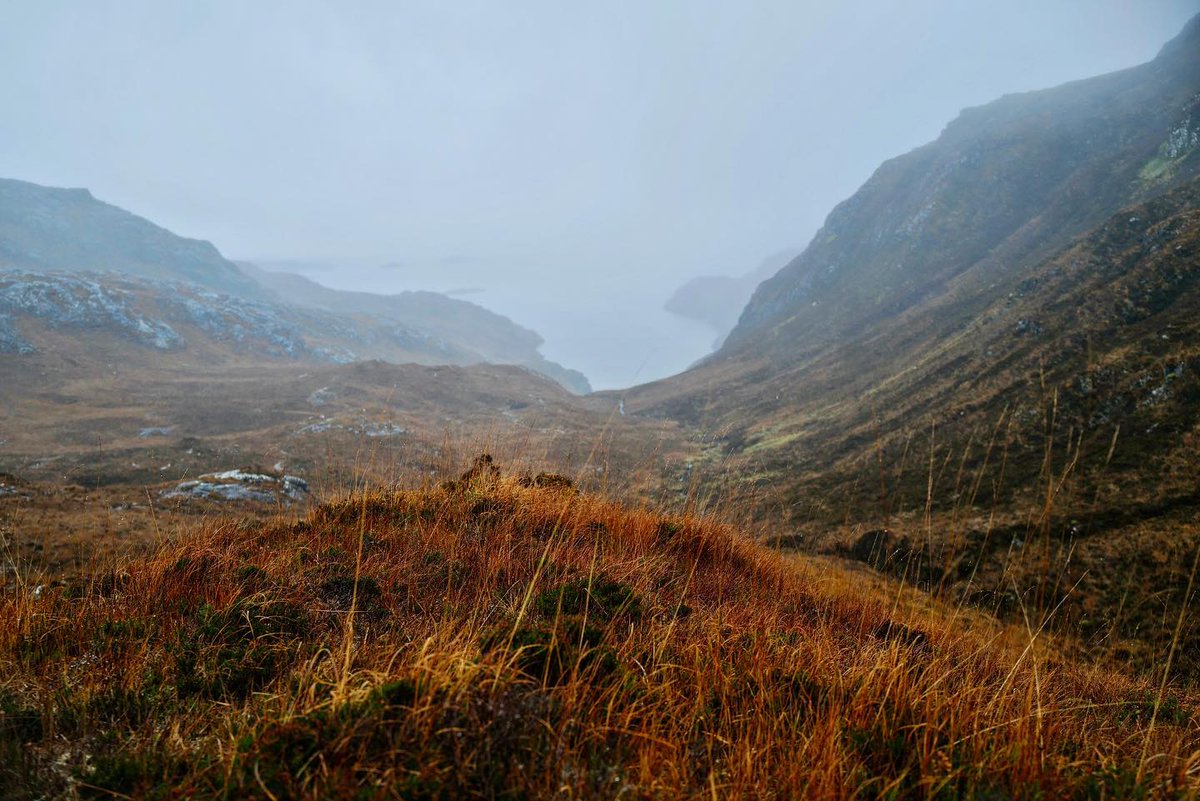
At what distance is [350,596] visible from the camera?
129 inches

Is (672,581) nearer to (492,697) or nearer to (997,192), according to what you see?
(492,697)

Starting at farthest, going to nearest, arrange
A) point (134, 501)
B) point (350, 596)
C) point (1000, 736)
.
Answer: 1. point (134, 501)
2. point (350, 596)
3. point (1000, 736)

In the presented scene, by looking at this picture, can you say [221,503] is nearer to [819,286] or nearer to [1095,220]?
[1095,220]

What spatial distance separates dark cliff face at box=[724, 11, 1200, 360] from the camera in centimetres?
4674

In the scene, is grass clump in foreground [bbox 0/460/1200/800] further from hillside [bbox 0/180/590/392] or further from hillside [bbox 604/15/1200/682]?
hillside [bbox 0/180/590/392]

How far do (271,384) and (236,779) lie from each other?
66.7 m

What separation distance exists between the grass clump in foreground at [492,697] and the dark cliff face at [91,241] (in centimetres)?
16658

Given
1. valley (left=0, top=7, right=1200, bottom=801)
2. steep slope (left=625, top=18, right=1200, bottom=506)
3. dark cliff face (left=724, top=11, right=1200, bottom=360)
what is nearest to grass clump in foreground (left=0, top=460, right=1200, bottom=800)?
valley (left=0, top=7, right=1200, bottom=801)

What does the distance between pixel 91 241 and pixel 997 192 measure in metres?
212

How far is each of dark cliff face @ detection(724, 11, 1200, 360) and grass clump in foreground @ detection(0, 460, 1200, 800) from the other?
2264 inches

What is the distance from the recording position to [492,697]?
5.65ft

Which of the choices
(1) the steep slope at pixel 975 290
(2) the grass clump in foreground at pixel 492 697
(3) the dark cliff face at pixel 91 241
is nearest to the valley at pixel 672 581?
(2) the grass clump in foreground at pixel 492 697

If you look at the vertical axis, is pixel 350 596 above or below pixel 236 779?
below

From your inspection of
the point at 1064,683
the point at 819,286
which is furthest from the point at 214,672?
the point at 819,286
